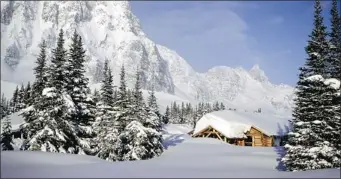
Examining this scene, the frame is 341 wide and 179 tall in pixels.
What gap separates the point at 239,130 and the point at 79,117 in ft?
109

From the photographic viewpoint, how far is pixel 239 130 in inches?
2402

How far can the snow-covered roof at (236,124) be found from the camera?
61031 millimetres

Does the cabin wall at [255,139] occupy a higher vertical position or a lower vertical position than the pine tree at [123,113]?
lower

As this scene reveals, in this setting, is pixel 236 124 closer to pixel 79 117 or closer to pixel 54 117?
pixel 79 117

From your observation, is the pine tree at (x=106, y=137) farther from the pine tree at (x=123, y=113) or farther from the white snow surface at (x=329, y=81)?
the white snow surface at (x=329, y=81)

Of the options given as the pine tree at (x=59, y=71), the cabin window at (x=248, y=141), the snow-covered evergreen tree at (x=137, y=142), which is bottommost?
the cabin window at (x=248, y=141)

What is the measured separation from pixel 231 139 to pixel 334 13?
3311 centimetres

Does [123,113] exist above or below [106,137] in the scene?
above

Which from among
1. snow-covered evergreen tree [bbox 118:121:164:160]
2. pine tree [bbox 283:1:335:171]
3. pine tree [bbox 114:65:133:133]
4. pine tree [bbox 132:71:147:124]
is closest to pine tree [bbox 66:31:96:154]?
pine tree [bbox 114:65:133:133]

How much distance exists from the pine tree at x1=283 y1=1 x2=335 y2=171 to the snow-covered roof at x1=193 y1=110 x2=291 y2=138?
3399cm

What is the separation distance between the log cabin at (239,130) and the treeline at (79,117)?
895 inches

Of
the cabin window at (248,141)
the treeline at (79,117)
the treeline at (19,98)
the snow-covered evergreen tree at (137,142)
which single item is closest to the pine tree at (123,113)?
the treeline at (79,117)

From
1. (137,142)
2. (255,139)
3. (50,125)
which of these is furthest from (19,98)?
(50,125)

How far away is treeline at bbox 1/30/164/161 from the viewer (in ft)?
97.2
